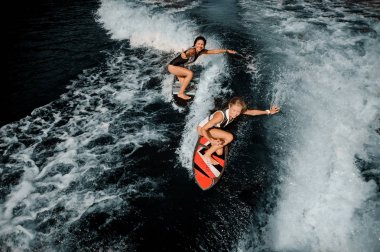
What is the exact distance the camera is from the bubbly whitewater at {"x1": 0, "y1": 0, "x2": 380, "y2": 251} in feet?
15.9

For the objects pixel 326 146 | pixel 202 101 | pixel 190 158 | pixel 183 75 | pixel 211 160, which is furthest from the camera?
pixel 202 101

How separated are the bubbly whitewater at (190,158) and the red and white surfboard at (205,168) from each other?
0.69 ft

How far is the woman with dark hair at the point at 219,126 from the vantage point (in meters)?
5.27

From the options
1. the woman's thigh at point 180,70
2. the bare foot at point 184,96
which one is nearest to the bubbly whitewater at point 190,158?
the bare foot at point 184,96

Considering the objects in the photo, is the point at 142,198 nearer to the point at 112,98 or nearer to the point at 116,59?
the point at 112,98

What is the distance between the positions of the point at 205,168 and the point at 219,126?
102cm

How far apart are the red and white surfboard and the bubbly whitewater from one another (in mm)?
211

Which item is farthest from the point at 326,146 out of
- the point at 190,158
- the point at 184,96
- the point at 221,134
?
the point at 184,96

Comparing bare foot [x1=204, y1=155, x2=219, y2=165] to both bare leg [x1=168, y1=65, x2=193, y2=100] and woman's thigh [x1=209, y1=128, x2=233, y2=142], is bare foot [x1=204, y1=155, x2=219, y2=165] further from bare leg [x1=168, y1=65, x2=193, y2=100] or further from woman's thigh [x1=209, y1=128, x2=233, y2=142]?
bare leg [x1=168, y1=65, x2=193, y2=100]

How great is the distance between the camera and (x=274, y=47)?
37.7ft

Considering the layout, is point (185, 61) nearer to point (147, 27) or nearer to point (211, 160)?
point (211, 160)

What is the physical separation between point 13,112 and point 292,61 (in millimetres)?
10219

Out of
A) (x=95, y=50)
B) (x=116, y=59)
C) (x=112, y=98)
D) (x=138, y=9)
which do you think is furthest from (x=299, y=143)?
(x=138, y=9)

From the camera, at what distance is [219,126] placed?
582 centimetres
